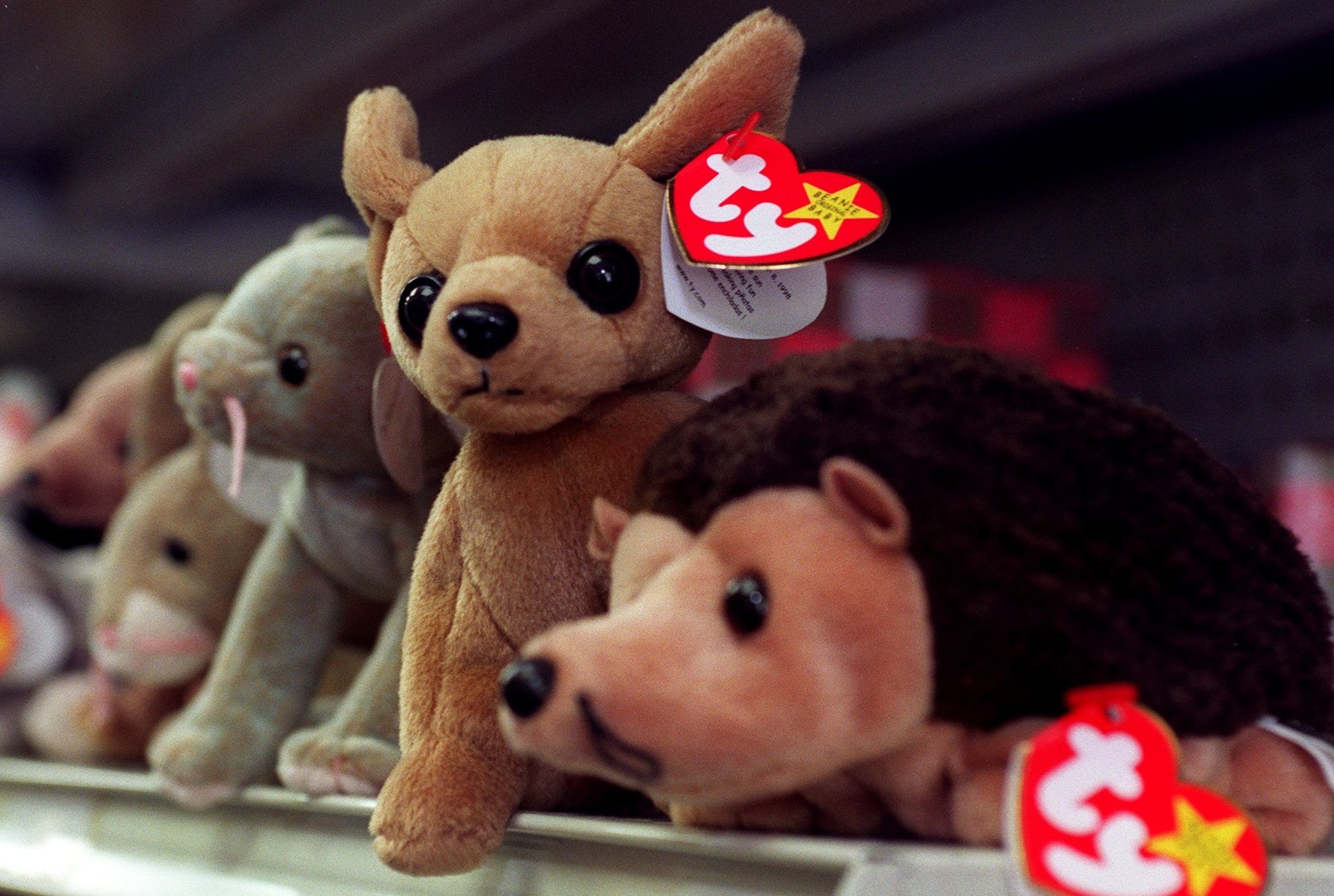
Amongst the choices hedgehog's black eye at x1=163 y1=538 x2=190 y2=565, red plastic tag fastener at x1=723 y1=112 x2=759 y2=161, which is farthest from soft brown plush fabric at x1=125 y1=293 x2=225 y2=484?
red plastic tag fastener at x1=723 y1=112 x2=759 y2=161

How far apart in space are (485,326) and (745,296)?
0.14 metres

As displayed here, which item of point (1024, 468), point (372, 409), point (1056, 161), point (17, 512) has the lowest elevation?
point (17, 512)

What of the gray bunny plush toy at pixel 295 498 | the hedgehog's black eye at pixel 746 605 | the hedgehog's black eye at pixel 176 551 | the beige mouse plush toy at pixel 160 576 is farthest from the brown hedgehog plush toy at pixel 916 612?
the hedgehog's black eye at pixel 176 551

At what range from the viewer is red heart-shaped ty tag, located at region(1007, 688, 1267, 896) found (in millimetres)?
469

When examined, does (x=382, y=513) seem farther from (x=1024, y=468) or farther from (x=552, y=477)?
(x=1024, y=468)

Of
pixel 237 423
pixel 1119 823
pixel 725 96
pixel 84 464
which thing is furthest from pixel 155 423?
pixel 1119 823

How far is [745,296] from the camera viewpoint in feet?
2.19

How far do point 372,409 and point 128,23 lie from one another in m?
1.28

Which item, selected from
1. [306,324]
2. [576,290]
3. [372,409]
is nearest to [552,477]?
[576,290]

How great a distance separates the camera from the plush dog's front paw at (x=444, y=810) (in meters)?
0.62

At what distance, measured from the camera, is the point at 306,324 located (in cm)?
91

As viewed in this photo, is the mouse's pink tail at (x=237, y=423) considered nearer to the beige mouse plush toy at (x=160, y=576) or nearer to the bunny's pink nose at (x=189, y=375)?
the bunny's pink nose at (x=189, y=375)

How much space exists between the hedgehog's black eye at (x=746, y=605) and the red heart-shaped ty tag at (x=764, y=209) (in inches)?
6.9

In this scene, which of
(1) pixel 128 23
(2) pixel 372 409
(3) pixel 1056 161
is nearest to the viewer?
(2) pixel 372 409
